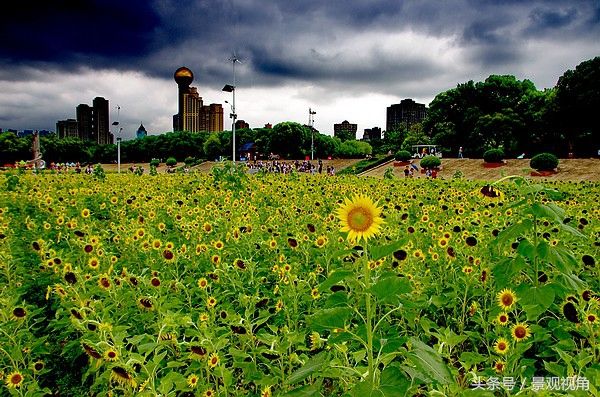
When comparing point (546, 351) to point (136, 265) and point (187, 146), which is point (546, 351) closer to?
point (136, 265)

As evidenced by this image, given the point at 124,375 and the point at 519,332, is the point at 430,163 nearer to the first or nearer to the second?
the point at 519,332

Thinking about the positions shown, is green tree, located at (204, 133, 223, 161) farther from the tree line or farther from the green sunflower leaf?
the green sunflower leaf

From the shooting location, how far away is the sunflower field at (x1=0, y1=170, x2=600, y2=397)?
1.51 metres

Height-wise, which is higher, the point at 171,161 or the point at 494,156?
the point at 171,161

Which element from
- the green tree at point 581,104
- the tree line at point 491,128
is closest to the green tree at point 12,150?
the tree line at point 491,128

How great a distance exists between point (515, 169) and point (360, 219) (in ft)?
95.6

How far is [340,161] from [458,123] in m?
12.2

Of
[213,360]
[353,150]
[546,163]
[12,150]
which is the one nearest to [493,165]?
[546,163]

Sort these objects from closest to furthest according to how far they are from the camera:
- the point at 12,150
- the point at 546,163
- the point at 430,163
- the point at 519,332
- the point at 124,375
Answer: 1. the point at 124,375
2. the point at 519,332
3. the point at 546,163
4. the point at 430,163
5. the point at 12,150

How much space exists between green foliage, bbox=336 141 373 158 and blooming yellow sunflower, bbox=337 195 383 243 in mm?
73658

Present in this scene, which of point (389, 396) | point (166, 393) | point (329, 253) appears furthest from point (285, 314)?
point (389, 396)

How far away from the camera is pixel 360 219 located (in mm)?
1469

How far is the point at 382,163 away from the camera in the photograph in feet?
134

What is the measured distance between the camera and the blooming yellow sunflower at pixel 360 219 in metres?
1.46
